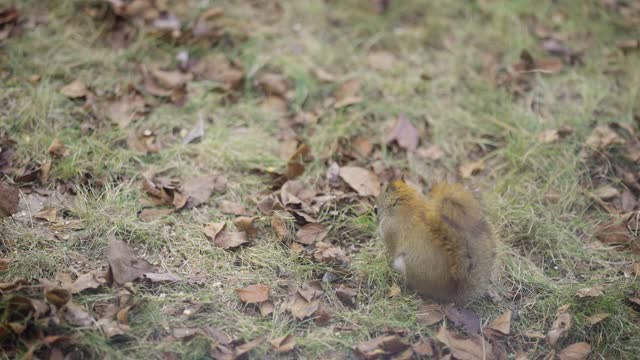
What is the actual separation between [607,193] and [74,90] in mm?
2852

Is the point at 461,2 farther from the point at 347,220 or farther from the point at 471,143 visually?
the point at 347,220

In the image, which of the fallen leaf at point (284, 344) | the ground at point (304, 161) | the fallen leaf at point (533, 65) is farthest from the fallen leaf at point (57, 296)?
the fallen leaf at point (533, 65)

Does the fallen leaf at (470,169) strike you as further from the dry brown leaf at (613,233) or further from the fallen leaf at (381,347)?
the fallen leaf at (381,347)

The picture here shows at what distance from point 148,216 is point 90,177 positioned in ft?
1.33

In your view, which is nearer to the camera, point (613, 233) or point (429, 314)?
point (429, 314)

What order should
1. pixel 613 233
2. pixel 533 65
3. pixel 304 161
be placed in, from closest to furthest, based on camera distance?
1. pixel 613 233
2. pixel 304 161
3. pixel 533 65

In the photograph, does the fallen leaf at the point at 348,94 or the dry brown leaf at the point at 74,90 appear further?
the fallen leaf at the point at 348,94

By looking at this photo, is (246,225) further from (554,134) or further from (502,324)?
(554,134)

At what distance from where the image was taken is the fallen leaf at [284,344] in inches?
97.1

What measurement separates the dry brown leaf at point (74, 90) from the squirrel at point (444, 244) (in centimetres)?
191

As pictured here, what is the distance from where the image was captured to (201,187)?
3.15m

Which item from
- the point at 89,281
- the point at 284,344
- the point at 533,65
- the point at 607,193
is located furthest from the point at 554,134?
the point at 89,281

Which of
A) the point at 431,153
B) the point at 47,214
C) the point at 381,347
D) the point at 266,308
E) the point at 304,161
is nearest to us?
the point at 381,347

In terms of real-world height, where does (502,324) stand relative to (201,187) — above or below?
below
